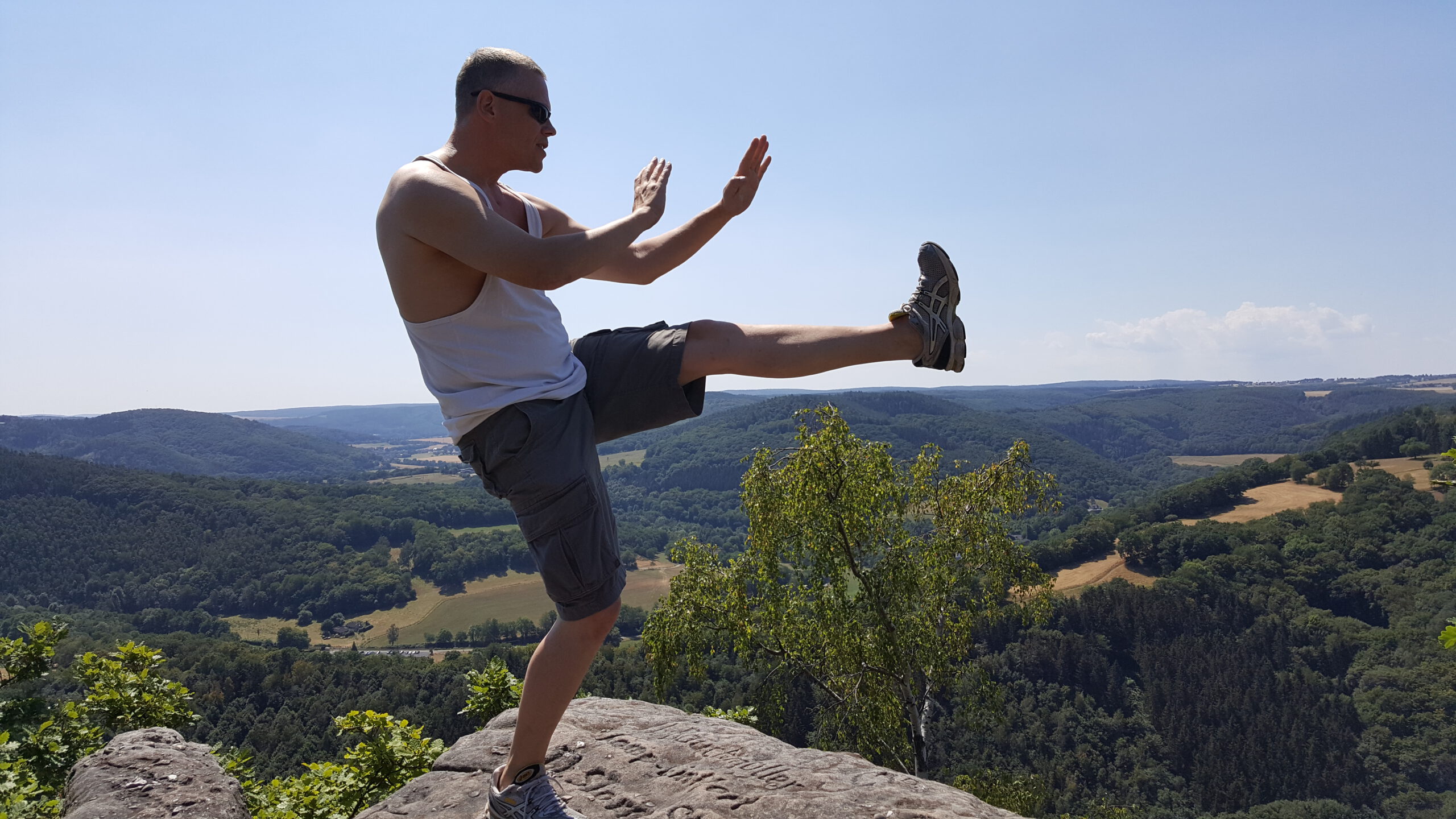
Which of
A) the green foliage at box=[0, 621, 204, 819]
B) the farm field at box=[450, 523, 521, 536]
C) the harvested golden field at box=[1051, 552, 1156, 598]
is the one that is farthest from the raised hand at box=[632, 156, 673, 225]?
the farm field at box=[450, 523, 521, 536]

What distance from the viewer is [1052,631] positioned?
243 ft

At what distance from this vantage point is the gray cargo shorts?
2.58 m

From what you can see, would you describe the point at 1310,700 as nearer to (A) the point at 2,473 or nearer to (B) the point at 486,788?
(B) the point at 486,788

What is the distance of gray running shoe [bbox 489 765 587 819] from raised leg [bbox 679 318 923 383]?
173 cm

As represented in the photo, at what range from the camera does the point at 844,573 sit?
12.1m

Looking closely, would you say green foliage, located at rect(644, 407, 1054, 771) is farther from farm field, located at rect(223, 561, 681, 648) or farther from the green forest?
farm field, located at rect(223, 561, 681, 648)

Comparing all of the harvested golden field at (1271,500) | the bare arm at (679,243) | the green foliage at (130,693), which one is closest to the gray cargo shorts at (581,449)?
the bare arm at (679,243)

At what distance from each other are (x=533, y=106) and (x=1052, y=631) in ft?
268

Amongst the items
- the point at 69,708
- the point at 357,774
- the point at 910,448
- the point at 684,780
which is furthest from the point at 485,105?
the point at 910,448

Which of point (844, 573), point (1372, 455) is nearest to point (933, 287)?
point (844, 573)

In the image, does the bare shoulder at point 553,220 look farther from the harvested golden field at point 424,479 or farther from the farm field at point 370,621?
the harvested golden field at point 424,479

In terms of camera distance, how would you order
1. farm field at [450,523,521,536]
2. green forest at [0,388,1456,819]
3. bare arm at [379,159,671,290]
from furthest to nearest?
1. farm field at [450,523,521,536]
2. green forest at [0,388,1456,819]
3. bare arm at [379,159,671,290]

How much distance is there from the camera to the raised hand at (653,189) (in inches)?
107

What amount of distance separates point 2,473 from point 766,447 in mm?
154940
